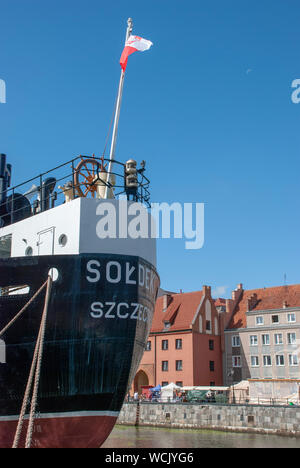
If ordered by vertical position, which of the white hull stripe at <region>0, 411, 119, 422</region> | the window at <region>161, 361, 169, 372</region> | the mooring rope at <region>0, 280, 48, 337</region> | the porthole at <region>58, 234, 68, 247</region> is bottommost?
the white hull stripe at <region>0, 411, 119, 422</region>

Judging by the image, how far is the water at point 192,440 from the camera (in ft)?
93.0

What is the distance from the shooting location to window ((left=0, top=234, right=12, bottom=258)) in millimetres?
15766

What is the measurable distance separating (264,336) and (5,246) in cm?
3937

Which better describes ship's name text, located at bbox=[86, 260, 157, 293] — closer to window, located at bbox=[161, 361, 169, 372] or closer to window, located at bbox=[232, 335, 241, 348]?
window, located at bbox=[161, 361, 169, 372]

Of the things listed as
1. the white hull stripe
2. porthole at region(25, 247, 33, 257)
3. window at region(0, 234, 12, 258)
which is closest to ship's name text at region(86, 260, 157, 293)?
porthole at region(25, 247, 33, 257)

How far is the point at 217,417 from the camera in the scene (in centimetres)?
3622

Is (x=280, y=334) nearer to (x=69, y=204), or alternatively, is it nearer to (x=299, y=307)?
(x=299, y=307)

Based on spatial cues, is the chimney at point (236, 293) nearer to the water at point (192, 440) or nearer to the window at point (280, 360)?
the window at point (280, 360)

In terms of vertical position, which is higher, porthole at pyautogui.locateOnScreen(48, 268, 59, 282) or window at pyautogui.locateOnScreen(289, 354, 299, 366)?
porthole at pyautogui.locateOnScreen(48, 268, 59, 282)

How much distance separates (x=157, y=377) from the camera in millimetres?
51000

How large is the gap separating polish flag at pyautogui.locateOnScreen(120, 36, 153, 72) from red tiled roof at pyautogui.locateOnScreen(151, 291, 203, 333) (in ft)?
121
